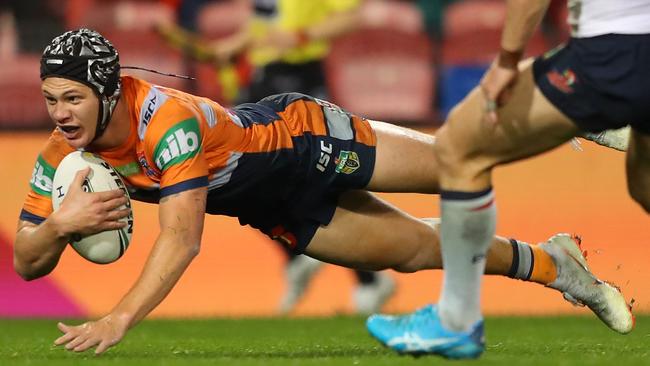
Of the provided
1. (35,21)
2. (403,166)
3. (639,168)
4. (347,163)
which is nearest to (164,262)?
(347,163)

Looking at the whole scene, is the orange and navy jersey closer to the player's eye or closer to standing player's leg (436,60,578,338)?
the player's eye

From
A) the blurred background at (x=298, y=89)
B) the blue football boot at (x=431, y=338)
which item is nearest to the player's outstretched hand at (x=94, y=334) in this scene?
the blue football boot at (x=431, y=338)

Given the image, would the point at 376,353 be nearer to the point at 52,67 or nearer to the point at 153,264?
the point at 153,264

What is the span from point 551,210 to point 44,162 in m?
5.03

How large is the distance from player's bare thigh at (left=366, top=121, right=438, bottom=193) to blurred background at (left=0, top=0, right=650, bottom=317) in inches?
141

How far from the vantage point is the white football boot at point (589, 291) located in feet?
20.3

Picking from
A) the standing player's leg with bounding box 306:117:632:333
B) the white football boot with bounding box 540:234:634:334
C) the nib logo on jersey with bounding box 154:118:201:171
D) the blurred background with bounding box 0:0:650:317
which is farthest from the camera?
the blurred background with bounding box 0:0:650:317

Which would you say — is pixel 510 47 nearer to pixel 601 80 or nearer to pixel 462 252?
pixel 601 80

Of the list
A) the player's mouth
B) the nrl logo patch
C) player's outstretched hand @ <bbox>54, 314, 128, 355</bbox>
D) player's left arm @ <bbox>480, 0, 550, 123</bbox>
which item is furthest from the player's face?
player's left arm @ <bbox>480, 0, 550, 123</bbox>

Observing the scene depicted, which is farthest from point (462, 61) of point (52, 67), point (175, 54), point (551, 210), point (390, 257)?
point (52, 67)

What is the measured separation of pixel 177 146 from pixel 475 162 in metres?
1.17

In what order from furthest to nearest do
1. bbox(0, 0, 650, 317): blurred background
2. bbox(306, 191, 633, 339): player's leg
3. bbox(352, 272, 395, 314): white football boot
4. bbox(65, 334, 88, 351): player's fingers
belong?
bbox(0, 0, 650, 317): blurred background < bbox(352, 272, 395, 314): white football boot < bbox(306, 191, 633, 339): player's leg < bbox(65, 334, 88, 351): player's fingers

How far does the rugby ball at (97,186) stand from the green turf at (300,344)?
41cm

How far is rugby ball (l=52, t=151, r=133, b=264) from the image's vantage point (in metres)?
5.52
